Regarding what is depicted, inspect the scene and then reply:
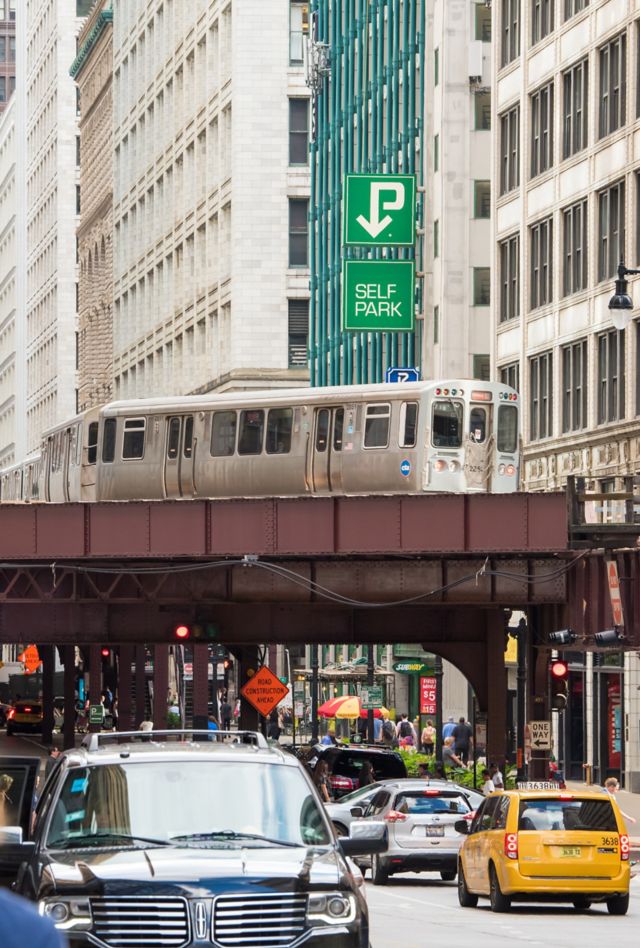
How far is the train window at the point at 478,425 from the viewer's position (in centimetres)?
4272

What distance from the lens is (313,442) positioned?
44031 millimetres

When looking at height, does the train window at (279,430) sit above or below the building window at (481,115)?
below

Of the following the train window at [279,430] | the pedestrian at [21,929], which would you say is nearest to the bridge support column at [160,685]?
the train window at [279,430]

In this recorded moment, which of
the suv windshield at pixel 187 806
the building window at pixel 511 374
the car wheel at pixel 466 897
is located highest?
the building window at pixel 511 374

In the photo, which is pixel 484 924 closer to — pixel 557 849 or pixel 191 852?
pixel 557 849

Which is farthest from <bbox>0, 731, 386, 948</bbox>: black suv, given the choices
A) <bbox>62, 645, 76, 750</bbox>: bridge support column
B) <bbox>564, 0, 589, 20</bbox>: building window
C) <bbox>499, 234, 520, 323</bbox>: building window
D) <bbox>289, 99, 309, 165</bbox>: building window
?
<bbox>289, 99, 309, 165</bbox>: building window

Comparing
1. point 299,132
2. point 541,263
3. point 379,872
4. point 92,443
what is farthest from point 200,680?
point 379,872

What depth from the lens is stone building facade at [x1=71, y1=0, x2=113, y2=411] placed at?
132125 millimetres

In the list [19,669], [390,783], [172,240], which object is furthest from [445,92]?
[19,669]

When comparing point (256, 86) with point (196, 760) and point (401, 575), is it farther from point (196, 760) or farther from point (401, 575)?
point (196, 760)

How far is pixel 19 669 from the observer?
129 meters

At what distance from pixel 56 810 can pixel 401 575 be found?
33819mm

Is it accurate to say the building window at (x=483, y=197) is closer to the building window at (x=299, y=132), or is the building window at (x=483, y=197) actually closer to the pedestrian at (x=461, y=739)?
the building window at (x=299, y=132)

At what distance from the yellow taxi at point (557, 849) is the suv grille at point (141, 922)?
47.1 ft
